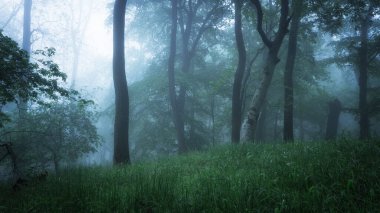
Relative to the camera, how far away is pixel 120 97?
36.5ft

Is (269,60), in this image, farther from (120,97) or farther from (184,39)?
(184,39)

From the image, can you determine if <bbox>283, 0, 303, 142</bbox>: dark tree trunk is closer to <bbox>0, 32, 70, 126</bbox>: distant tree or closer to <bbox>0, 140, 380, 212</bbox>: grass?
<bbox>0, 140, 380, 212</bbox>: grass

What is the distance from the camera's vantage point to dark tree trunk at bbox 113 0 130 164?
10.8 m

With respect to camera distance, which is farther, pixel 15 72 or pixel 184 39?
pixel 184 39

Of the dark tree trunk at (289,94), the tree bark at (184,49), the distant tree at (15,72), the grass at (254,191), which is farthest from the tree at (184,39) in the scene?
the grass at (254,191)

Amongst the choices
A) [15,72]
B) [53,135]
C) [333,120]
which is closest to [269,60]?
[15,72]

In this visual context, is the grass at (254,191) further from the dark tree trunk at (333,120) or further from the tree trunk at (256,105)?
the dark tree trunk at (333,120)

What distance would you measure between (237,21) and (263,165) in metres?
11.3

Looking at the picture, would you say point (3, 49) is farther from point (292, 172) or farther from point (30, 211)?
point (292, 172)

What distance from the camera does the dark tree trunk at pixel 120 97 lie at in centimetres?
1084

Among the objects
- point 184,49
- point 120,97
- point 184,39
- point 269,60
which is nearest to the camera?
point 120,97

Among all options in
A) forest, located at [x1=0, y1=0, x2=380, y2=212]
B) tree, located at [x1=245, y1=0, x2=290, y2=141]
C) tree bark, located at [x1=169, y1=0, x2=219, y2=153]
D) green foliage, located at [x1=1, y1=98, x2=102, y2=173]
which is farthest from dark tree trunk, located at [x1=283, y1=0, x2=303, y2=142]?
green foliage, located at [x1=1, y1=98, x2=102, y2=173]

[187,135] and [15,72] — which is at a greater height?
[15,72]

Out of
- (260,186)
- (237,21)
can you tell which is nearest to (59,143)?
(237,21)
